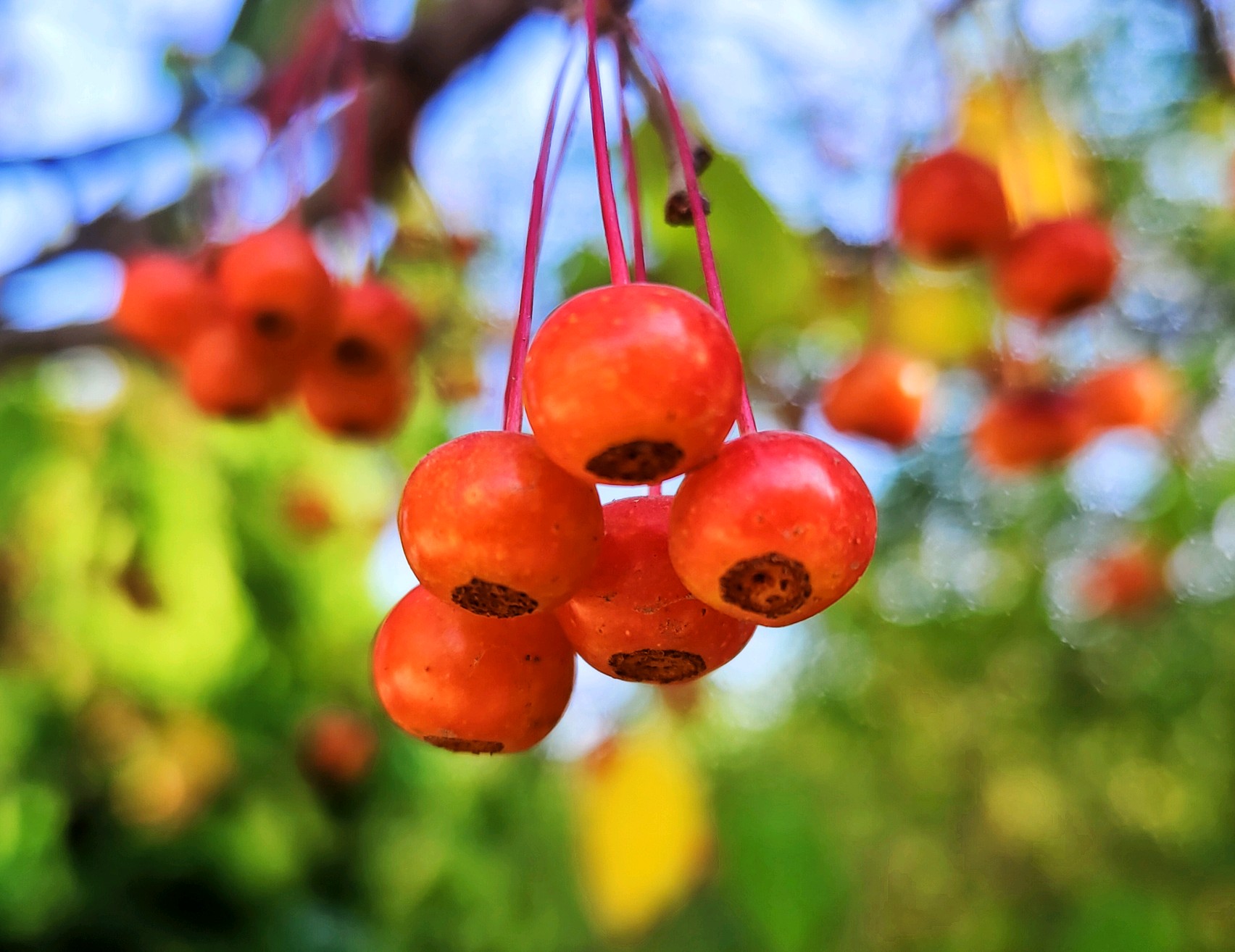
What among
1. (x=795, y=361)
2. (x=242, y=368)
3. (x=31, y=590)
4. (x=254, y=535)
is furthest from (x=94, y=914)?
(x=795, y=361)

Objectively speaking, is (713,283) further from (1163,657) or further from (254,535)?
(1163,657)

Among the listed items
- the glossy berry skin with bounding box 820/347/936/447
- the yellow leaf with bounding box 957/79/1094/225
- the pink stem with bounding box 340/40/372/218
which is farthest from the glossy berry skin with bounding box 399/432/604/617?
the yellow leaf with bounding box 957/79/1094/225

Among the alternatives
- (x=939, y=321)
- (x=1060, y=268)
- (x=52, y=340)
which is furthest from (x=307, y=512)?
(x=1060, y=268)

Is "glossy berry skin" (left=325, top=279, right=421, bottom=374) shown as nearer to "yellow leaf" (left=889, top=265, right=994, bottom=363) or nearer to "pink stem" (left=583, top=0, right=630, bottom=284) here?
"pink stem" (left=583, top=0, right=630, bottom=284)

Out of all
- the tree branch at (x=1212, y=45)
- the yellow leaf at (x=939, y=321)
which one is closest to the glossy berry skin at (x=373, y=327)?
the tree branch at (x=1212, y=45)

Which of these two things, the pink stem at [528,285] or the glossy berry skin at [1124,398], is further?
the glossy berry skin at [1124,398]

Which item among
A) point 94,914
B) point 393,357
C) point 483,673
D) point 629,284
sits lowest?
point 94,914

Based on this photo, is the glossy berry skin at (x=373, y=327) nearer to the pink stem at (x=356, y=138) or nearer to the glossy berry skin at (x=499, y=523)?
the pink stem at (x=356, y=138)
